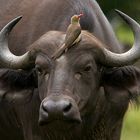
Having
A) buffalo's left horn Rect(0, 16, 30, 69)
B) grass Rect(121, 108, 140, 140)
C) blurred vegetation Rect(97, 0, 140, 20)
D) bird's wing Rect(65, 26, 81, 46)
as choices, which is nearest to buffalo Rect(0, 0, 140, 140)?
buffalo's left horn Rect(0, 16, 30, 69)

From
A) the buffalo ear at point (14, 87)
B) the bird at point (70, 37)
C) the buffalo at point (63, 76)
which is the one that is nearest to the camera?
the buffalo at point (63, 76)

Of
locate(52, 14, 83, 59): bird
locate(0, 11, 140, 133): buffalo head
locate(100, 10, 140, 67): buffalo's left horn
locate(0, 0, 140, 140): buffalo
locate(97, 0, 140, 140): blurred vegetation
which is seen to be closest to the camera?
locate(0, 11, 140, 133): buffalo head

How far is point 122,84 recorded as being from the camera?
11.2 metres

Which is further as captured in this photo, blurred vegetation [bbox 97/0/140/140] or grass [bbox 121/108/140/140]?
blurred vegetation [bbox 97/0/140/140]

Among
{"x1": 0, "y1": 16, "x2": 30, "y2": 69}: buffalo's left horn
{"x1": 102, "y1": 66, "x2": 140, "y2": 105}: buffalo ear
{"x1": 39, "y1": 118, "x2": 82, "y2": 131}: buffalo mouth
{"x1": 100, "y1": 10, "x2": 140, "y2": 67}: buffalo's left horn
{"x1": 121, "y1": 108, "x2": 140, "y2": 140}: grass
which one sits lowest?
{"x1": 121, "y1": 108, "x2": 140, "y2": 140}: grass

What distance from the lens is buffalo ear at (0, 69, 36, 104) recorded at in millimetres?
11258

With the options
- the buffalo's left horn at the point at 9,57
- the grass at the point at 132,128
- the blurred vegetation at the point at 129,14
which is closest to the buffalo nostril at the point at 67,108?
the buffalo's left horn at the point at 9,57

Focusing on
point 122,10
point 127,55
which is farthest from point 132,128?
point 127,55

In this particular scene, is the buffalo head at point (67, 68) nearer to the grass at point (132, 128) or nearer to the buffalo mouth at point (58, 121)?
the buffalo mouth at point (58, 121)

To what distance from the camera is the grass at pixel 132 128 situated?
1792cm

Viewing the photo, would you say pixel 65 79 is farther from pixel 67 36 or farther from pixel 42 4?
pixel 42 4

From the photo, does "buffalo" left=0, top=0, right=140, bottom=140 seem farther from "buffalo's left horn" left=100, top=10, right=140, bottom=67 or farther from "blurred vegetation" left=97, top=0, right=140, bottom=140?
"blurred vegetation" left=97, top=0, right=140, bottom=140

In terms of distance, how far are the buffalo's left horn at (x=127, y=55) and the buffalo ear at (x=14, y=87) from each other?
2.96 ft

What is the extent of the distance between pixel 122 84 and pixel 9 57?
1.26 metres
